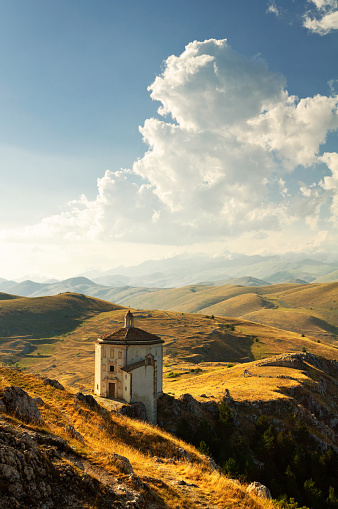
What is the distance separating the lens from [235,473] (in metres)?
30.0

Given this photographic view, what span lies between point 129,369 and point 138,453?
21.4m

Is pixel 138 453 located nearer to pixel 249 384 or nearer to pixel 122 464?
pixel 122 464

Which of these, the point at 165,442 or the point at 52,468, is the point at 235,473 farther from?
the point at 52,468

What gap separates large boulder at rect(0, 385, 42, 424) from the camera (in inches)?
712

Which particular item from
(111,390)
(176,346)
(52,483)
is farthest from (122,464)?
(176,346)

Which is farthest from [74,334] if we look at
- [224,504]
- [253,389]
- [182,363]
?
[224,504]

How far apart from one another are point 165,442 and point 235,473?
813cm

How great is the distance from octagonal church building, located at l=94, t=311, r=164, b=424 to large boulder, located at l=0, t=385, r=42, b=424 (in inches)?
978

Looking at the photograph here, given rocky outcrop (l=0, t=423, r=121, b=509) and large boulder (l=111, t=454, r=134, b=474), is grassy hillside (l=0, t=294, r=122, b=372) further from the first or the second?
rocky outcrop (l=0, t=423, r=121, b=509)

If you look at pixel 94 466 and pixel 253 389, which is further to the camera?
pixel 253 389

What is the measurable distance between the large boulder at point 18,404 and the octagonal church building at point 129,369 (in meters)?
24.8

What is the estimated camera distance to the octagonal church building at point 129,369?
143ft

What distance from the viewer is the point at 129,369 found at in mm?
43531

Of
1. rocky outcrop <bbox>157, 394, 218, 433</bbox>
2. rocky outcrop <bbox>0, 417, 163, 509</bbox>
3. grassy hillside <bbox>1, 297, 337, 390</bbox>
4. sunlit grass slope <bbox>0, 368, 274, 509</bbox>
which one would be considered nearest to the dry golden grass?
rocky outcrop <bbox>157, 394, 218, 433</bbox>
